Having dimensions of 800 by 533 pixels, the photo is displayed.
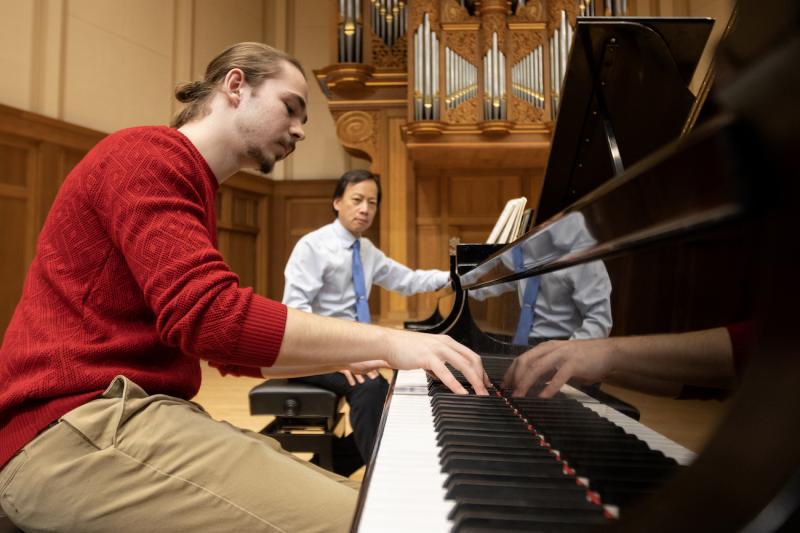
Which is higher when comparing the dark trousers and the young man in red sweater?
the young man in red sweater

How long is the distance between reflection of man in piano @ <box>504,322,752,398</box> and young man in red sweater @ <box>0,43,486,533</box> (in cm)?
20

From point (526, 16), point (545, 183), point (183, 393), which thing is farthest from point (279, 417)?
point (526, 16)

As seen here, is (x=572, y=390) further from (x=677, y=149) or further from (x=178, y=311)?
(x=178, y=311)

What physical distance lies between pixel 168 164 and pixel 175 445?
21.7 inches

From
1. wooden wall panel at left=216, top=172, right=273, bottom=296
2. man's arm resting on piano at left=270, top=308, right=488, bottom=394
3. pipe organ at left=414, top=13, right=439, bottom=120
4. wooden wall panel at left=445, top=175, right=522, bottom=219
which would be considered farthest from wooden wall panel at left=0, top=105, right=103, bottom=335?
man's arm resting on piano at left=270, top=308, right=488, bottom=394

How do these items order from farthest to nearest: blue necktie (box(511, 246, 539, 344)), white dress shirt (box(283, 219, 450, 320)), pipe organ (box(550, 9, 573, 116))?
pipe organ (box(550, 9, 573, 116)) < white dress shirt (box(283, 219, 450, 320)) < blue necktie (box(511, 246, 539, 344))

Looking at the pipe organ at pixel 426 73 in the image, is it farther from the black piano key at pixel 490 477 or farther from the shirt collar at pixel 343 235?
the black piano key at pixel 490 477

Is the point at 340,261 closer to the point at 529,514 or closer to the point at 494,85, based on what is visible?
the point at 529,514

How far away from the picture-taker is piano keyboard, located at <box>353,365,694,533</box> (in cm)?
62

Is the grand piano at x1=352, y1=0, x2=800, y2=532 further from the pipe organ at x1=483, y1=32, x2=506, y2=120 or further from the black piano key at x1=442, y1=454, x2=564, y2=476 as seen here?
the pipe organ at x1=483, y1=32, x2=506, y2=120

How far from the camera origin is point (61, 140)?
5.72m

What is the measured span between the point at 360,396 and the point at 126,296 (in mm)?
1488

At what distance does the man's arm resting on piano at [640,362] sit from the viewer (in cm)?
53

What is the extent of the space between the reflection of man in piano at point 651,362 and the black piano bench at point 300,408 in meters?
1.55
